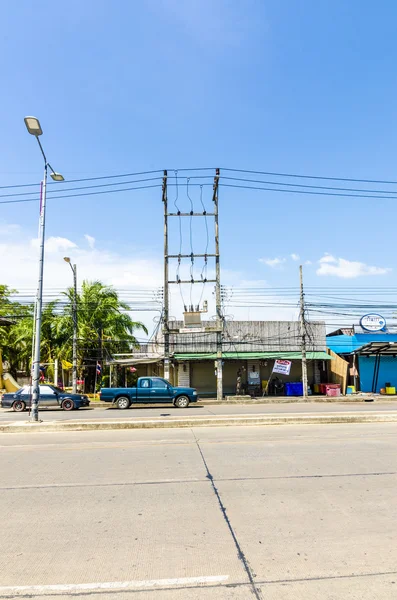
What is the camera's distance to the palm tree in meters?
34.2

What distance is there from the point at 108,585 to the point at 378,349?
1263 inches

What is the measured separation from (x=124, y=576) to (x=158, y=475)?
3.59 m

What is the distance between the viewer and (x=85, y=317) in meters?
34.6

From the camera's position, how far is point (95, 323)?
34.8 m

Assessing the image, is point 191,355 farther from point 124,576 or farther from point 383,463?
point 124,576

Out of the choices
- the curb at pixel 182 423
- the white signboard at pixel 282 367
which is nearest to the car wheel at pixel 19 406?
the curb at pixel 182 423

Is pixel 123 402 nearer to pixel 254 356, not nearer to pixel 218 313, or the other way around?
pixel 218 313

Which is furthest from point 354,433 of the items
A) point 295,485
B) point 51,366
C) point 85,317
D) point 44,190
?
point 51,366

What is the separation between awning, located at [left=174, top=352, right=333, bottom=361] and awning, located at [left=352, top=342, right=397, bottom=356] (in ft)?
8.31

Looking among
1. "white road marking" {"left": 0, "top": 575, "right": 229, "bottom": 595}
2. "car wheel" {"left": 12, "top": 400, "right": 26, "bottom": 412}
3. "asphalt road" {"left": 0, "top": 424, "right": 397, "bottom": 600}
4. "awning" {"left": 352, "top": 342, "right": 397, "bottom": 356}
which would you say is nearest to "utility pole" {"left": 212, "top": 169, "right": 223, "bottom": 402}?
"awning" {"left": 352, "top": 342, "right": 397, "bottom": 356}

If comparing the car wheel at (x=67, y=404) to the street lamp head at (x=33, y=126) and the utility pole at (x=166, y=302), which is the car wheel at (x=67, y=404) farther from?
the street lamp head at (x=33, y=126)

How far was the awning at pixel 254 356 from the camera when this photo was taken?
32.7 metres

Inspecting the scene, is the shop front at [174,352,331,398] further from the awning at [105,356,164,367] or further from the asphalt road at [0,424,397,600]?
the asphalt road at [0,424,397,600]

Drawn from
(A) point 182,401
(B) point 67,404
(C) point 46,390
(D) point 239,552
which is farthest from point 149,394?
(D) point 239,552
